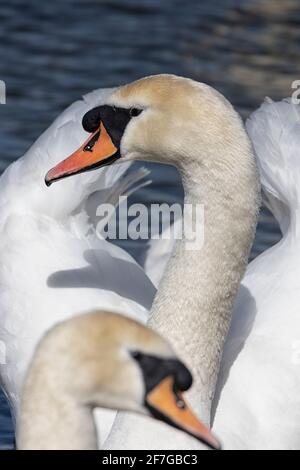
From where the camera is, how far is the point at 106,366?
4.19 metres

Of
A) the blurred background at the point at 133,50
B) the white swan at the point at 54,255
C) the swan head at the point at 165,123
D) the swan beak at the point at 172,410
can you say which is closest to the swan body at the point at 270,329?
the white swan at the point at 54,255

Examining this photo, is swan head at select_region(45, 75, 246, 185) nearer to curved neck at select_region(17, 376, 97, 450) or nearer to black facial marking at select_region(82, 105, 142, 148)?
black facial marking at select_region(82, 105, 142, 148)

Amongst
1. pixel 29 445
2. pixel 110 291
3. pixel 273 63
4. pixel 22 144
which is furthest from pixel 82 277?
pixel 273 63

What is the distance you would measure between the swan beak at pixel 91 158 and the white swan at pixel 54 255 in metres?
0.77

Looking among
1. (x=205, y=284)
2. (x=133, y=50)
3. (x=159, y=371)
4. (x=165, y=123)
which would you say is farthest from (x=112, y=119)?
(x=133, y=50)

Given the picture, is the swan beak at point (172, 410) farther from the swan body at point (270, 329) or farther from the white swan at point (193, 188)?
the swan body at point (270, 329)

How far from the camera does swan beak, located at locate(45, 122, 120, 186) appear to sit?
5.81 metres

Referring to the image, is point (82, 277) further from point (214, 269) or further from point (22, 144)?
point (22, 144)

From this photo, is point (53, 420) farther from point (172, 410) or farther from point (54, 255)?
point (54, 255)

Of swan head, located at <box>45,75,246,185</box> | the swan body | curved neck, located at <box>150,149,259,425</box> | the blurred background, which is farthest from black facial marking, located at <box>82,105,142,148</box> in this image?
the blurred background

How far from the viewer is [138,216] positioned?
9.16m

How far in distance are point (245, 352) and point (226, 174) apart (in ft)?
3.20

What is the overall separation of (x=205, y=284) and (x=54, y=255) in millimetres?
1147

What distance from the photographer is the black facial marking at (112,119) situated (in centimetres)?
573
